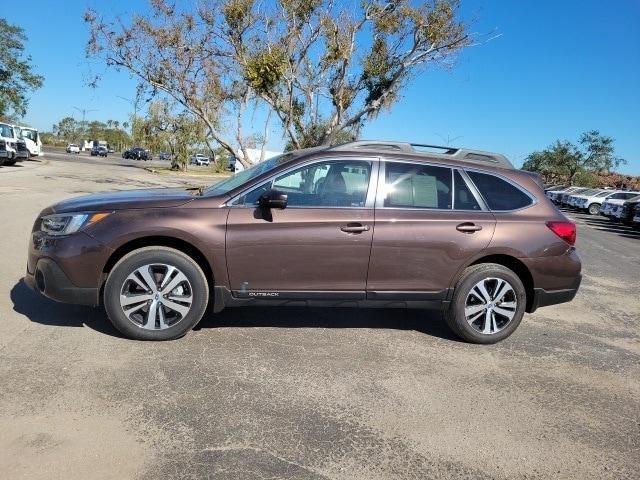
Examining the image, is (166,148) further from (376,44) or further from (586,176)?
(586,176)

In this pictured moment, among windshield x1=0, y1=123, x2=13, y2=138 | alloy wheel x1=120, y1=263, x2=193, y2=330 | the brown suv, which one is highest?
windshield x1=0, y1=123, x2=13, y2=138

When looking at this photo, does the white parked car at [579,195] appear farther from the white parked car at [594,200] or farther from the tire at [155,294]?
the tire at [155,294]

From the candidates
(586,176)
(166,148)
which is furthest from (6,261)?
(586,176)

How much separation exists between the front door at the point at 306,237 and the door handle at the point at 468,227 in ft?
2.72

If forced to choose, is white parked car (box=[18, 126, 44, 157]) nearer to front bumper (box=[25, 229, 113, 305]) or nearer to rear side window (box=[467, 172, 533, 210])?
front bumper (box=[25, 229, 113, 305])

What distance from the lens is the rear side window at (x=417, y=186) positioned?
4.64 meters

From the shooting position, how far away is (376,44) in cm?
1892

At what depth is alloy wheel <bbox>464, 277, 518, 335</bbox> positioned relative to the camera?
4770mm

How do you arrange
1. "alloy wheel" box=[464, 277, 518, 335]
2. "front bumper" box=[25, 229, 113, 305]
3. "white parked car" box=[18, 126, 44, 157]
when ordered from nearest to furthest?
"front bumper" box=[25, 229, 113, 305] < "alloy wheel" box=[464, 277, 518, 335] < "white parked car" box=[18, 126, 44, 157]

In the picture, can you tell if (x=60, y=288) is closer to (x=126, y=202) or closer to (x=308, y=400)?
(x=126, y=202)

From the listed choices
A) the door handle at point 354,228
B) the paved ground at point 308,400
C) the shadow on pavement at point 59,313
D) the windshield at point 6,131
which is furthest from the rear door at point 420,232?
the windshield at point 6,131

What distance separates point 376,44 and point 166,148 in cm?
3669

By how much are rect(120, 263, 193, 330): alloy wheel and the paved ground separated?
220 millimetres

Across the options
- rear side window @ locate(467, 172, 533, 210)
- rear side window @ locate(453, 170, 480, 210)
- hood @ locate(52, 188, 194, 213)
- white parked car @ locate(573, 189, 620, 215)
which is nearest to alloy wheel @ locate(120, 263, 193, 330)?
hood @ locate(52, 188, 194, 213)
